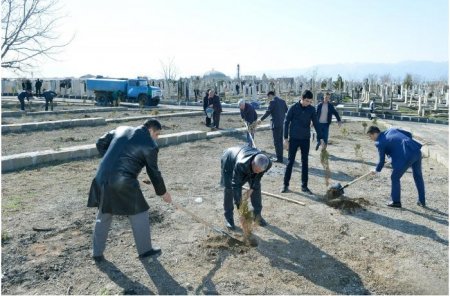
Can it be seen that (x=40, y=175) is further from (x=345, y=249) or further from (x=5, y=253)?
(x=345, y=249)

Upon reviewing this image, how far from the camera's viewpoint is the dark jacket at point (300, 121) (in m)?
6.33

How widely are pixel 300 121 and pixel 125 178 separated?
11.2 ft

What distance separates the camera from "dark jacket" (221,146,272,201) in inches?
171

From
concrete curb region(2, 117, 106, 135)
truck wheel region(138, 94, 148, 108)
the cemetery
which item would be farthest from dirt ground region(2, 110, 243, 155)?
truck wheel region(138, 94, 148, 108)

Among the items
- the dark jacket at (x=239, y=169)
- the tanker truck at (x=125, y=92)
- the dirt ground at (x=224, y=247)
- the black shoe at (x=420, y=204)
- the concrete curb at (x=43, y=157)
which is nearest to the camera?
the dirt ground at (x=224, y=247)

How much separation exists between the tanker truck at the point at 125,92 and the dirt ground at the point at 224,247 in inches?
819

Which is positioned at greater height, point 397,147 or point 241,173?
point 397,147

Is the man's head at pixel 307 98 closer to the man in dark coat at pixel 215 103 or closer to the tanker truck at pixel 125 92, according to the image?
the man in dark coat at pixel 215 103

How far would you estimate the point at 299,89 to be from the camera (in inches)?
1596

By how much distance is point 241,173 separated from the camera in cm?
437

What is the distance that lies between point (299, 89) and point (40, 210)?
37185mm

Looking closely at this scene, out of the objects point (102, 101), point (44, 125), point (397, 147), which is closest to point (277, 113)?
point (397, 147)

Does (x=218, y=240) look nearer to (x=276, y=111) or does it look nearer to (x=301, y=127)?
(x=301, y=127)

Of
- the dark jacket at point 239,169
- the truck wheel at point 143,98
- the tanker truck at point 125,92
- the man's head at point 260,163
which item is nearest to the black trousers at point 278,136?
the dark jacket at point 239,169
